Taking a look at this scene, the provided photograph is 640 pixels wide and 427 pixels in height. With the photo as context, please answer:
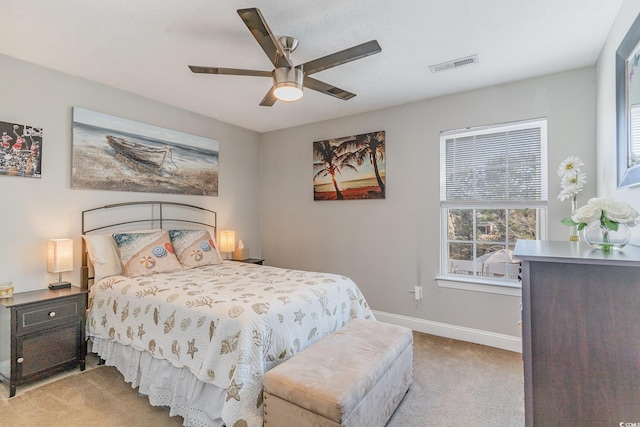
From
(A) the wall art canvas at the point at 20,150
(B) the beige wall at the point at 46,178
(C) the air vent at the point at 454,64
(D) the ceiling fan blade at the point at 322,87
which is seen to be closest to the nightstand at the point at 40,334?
(B) the beige wall at the point at 46,178

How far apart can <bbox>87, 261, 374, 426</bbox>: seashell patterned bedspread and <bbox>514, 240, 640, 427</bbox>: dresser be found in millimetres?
1280

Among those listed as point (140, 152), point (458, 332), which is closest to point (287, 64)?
point (140, 152)

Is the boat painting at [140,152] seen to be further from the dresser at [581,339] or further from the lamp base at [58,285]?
the dresser at [581,339]

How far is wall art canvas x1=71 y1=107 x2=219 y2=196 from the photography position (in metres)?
2.97

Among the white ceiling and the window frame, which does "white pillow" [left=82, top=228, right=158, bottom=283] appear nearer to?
the white ceiling

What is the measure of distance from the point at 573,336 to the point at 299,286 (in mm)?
1697

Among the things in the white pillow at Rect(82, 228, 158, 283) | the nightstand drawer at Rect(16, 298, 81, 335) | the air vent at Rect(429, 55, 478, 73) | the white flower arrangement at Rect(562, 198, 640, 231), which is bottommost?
the nightstand drawer at Rect(16, 298, 81, 335)

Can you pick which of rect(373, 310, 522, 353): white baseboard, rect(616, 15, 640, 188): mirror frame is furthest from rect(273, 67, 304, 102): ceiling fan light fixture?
rect(373, 310, 522, 353): white baseboard

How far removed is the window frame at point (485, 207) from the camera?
9.64ft

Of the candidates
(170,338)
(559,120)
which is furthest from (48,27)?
(559,120)

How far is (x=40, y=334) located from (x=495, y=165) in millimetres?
4227

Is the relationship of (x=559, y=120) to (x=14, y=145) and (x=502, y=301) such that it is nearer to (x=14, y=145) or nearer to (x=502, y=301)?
(x=502, y=301)

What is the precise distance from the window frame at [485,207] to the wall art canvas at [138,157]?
2894 millimetres

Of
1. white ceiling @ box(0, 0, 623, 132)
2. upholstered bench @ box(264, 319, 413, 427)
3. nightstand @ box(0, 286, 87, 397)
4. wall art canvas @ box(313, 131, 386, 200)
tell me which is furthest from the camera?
wall art canvas @ box(313, 131, 386, 200)
